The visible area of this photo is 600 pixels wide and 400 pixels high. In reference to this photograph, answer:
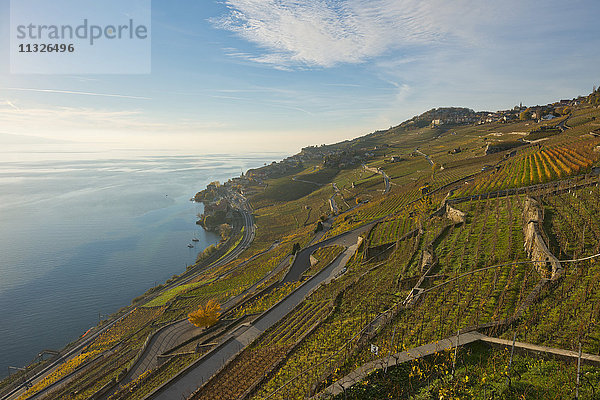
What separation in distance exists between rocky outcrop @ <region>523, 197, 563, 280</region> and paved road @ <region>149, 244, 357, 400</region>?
47.9 ft

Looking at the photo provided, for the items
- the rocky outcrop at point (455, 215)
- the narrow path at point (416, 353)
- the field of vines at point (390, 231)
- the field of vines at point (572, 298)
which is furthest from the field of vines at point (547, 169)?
the narrow path at point (416, 353)

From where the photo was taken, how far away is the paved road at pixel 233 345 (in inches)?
549

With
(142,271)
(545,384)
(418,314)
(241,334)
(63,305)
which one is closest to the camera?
(545,384)

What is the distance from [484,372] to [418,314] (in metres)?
4.61

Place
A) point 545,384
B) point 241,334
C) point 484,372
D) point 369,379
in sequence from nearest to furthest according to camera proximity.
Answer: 1. point 545,384
2. point 484,372
3. point 369,379
4. point 241,334

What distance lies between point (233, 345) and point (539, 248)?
16815 millimetres

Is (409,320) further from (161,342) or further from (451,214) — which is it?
(161,342)

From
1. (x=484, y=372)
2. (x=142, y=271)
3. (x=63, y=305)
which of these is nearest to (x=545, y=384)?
(x=484, y=372)

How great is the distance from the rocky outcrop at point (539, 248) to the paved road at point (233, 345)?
14.6 meters

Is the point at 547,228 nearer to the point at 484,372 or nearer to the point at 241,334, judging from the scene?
the point at 484,372

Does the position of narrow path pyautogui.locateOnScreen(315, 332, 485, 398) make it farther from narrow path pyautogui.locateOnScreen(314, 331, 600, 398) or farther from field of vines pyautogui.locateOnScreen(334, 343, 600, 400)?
field of vines pyautogui.locateOnScreen(334, 343, 600, 400)

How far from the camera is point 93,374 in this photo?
25562mm

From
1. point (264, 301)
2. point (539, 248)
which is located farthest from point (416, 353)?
point (264, 301)

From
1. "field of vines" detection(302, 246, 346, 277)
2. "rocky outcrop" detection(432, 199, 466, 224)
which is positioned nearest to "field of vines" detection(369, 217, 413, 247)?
"rocky outcrop" detection(432, 199, 466, 224)
